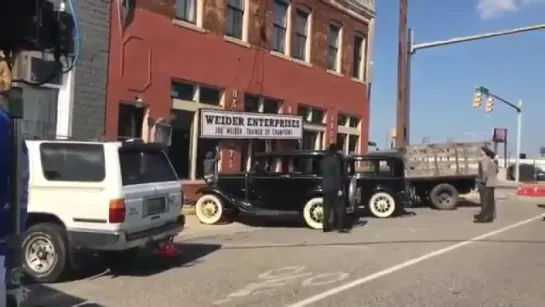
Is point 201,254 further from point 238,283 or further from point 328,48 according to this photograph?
point 328,48

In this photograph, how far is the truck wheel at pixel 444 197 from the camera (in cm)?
2327

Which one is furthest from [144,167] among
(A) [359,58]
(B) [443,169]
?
(A) [359,58]

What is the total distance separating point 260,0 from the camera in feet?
75.2

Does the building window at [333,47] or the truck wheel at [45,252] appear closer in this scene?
the truck wheel at [45,252]

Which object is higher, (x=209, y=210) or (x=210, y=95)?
(x=210, y=95)

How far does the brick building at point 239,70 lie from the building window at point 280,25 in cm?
3

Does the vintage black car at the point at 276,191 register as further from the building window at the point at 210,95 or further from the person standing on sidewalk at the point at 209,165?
the building window at the point at 210,95

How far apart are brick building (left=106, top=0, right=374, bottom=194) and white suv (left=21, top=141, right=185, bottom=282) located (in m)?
7.89

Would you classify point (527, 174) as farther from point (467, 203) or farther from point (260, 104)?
point (260, 104)

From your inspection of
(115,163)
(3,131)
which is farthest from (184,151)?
(3,131)

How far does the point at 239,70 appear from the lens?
71.8ft

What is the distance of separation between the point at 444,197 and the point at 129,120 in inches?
422

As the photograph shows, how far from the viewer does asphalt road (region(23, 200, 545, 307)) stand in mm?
8234

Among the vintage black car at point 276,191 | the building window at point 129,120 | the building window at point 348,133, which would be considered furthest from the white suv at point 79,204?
the building window at point 348,133
